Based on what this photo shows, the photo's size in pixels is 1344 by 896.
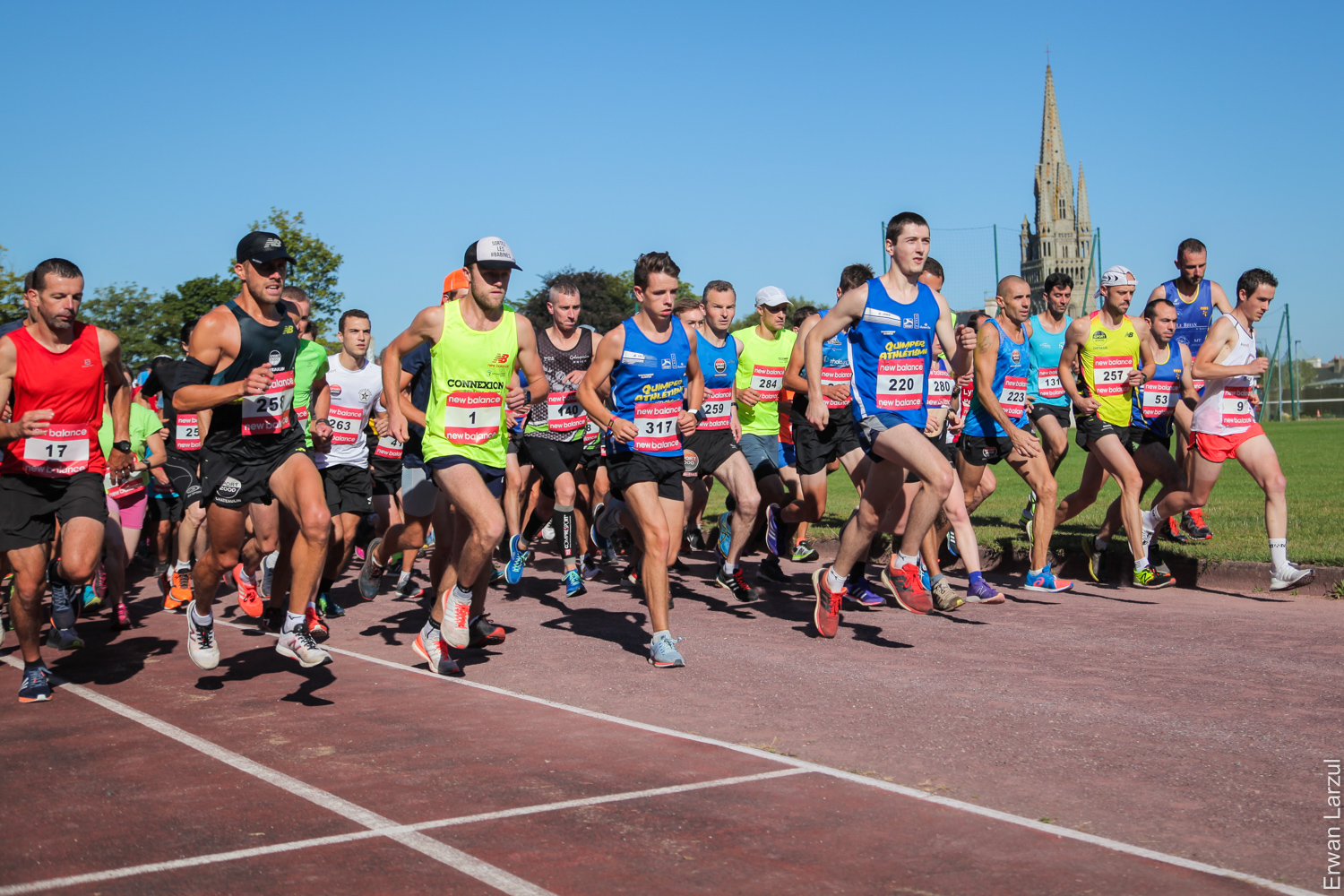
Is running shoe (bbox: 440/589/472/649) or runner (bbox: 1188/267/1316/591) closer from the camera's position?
running shoe (bbox: 440/589/472/649)

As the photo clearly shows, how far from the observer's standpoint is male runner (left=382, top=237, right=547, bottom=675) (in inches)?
280

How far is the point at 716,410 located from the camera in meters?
10.4

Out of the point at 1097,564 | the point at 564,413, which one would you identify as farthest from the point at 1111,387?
the point at 564,413

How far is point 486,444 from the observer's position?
23.9ft

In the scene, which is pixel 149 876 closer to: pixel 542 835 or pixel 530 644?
pixel 542 835

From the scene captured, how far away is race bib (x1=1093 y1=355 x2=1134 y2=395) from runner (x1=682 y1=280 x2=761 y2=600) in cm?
320

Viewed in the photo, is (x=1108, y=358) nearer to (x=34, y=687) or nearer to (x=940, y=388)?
(x=940, y=388)

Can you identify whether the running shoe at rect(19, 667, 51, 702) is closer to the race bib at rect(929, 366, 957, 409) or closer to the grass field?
the race bib at rect(929, 366, 957, 409)

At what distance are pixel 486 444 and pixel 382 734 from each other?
2172 mm

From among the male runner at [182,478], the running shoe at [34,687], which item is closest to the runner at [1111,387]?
the male runner at [182,478]

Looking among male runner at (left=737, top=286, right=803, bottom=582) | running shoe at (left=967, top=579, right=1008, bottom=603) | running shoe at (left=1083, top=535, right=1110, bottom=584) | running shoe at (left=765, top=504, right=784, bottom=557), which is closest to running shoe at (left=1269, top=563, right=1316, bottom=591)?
running shoe at (left=1083, top=535, right=1110, bottom=584)

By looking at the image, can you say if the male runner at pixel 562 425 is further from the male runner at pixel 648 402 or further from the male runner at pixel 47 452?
the male runner at pixel 47 452

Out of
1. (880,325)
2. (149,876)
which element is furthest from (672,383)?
(149,876)

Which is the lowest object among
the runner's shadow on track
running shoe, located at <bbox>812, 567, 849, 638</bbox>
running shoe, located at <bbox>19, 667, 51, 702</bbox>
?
the runner's shadow on track
